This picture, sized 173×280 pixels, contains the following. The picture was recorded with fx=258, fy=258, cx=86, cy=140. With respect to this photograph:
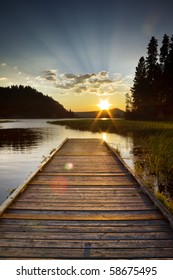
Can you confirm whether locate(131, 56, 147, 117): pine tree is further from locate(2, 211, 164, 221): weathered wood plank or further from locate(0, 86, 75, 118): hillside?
locate(0, 86, 75, 118): hillside


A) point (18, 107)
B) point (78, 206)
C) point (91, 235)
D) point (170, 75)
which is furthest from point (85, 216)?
point (18, 107)

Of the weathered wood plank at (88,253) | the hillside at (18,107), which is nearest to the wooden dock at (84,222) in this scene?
the weathered wood plank at (88,253)

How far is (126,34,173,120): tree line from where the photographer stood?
148ft

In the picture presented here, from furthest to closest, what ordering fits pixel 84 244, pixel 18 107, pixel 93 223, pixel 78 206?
pixel 18 107
pixel 78 206
pixel 93 223
pixel 84 244

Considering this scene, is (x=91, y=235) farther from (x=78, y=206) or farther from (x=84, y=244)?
(x=78, y=206)

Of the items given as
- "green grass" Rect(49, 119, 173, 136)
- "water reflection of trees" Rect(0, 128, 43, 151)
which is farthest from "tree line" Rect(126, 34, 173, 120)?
"water reflection of trees" Rect(0, 128, 43, 151)

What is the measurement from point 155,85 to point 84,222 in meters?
47.1

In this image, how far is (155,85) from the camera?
158ft

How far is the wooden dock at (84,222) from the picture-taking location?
11.2ft

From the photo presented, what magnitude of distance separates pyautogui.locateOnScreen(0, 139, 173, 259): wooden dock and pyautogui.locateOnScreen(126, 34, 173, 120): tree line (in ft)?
129

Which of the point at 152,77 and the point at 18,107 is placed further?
the point at 18,107

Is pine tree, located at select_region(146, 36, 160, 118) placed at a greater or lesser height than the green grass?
greater
